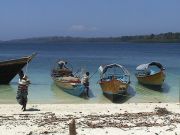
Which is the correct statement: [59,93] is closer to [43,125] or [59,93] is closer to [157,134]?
[43,125]

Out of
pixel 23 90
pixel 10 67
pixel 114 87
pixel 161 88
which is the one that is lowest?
pixel 161 88

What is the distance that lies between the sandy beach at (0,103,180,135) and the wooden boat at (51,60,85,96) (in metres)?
4.72

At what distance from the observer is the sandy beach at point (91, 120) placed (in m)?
12.9

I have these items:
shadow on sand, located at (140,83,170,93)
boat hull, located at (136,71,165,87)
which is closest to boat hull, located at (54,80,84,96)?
shadow on sand, located at (140,83,170,93)

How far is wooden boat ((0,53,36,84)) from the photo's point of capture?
92.7ft

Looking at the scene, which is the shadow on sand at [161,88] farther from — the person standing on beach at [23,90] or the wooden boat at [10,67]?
the person standing on beach at [23,90]

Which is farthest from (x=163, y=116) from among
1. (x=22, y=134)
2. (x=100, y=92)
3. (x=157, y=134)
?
(x=100, y=92)

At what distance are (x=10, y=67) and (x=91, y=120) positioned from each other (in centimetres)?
1516

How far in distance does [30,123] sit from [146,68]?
661 inches

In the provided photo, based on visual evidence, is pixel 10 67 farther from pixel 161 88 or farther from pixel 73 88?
pixel 161 88

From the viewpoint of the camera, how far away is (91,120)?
575 inches

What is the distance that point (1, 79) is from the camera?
29375 millimetres

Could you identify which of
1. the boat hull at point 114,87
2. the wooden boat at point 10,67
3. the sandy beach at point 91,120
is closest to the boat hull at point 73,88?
the boat hull at point 114,87

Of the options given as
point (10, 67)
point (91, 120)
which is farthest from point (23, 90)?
point (10, 67)
